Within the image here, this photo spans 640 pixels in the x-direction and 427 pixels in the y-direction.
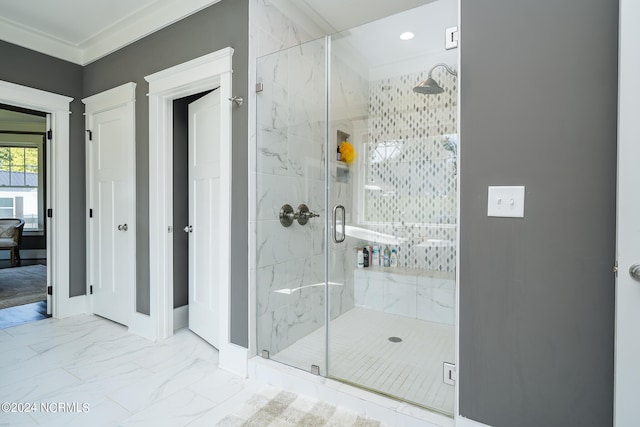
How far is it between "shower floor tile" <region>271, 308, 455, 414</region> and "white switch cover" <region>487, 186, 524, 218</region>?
2.11 feet

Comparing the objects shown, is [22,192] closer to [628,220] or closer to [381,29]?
[381,29]

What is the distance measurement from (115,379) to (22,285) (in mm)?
3422

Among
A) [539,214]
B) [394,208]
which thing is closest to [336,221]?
[394,208]

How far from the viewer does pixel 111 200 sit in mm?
3133

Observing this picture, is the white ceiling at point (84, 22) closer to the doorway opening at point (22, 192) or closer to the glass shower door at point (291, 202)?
the glass shower door at point (291, 202)

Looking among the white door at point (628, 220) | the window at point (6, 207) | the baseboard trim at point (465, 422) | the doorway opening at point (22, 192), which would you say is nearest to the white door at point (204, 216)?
the baseboard trim at point (465, 422)

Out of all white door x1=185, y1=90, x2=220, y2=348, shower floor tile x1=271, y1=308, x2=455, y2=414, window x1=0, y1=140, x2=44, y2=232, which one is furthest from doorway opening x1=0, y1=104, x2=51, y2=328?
shower floor tile x1=271, y1=308, x2=455, y2=414

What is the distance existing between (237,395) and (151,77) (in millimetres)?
2424

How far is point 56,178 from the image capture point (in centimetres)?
319

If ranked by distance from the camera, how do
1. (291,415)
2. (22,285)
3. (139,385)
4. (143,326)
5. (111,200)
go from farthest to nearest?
(22,285) → (111,200) → (143,326) → (139,385) → (291,415)

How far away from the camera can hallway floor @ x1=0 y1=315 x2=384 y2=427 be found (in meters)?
1.77

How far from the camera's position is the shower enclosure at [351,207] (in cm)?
208

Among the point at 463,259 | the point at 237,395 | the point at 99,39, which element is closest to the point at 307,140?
the point at 463,259

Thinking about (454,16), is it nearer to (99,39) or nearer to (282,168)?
(282,168)
